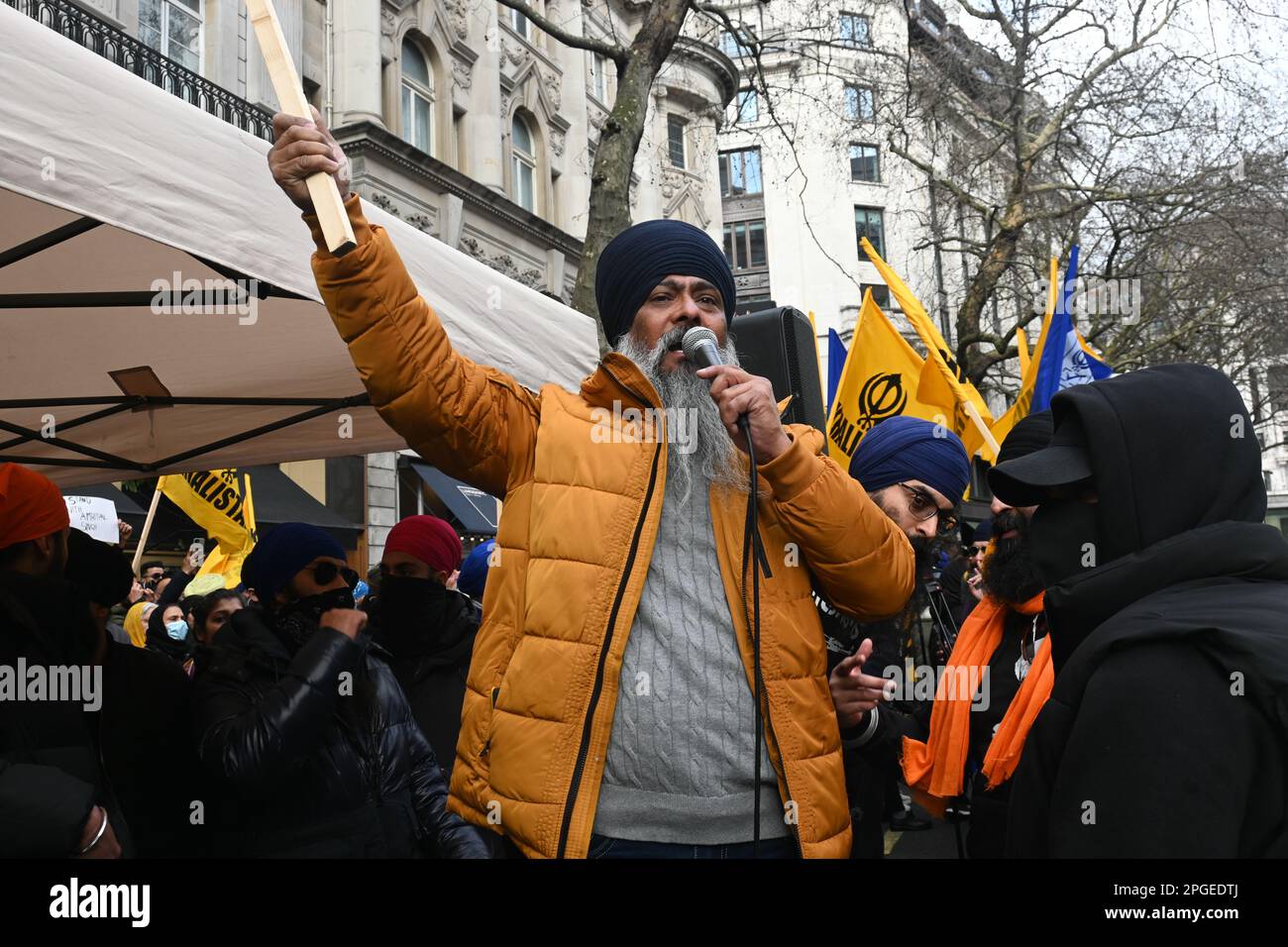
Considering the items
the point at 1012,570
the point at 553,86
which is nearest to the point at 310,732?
the point at 1012,570

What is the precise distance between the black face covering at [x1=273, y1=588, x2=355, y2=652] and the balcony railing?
10.3m

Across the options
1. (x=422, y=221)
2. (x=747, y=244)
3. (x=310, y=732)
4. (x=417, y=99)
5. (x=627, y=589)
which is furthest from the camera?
(x=747, y=244)

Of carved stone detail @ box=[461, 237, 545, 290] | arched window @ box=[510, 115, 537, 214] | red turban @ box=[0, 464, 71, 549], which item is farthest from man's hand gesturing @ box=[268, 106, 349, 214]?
arched window @ box=[510, 115, 537, 214]

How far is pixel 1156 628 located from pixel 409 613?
3.53 meters

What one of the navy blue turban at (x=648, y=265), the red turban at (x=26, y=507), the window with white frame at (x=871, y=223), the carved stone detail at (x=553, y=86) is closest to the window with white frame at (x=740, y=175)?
the window with white frame at (x=871, y=223)

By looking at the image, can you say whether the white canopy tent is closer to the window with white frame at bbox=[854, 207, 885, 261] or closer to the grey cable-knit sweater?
the grey cable-knit sweater

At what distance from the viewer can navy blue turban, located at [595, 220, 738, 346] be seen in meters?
2.49

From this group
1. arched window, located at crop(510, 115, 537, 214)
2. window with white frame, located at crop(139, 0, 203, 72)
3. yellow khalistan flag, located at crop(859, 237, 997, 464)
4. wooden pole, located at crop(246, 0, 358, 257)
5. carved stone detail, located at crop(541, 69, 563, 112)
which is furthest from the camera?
carved stone detail, located at crop(541, 69, 563, 112)

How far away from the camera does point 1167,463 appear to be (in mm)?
1647

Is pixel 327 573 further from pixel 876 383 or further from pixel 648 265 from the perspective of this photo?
pixel 876 383

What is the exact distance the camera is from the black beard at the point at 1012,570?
3.23m

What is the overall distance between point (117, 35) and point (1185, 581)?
14.8 m
